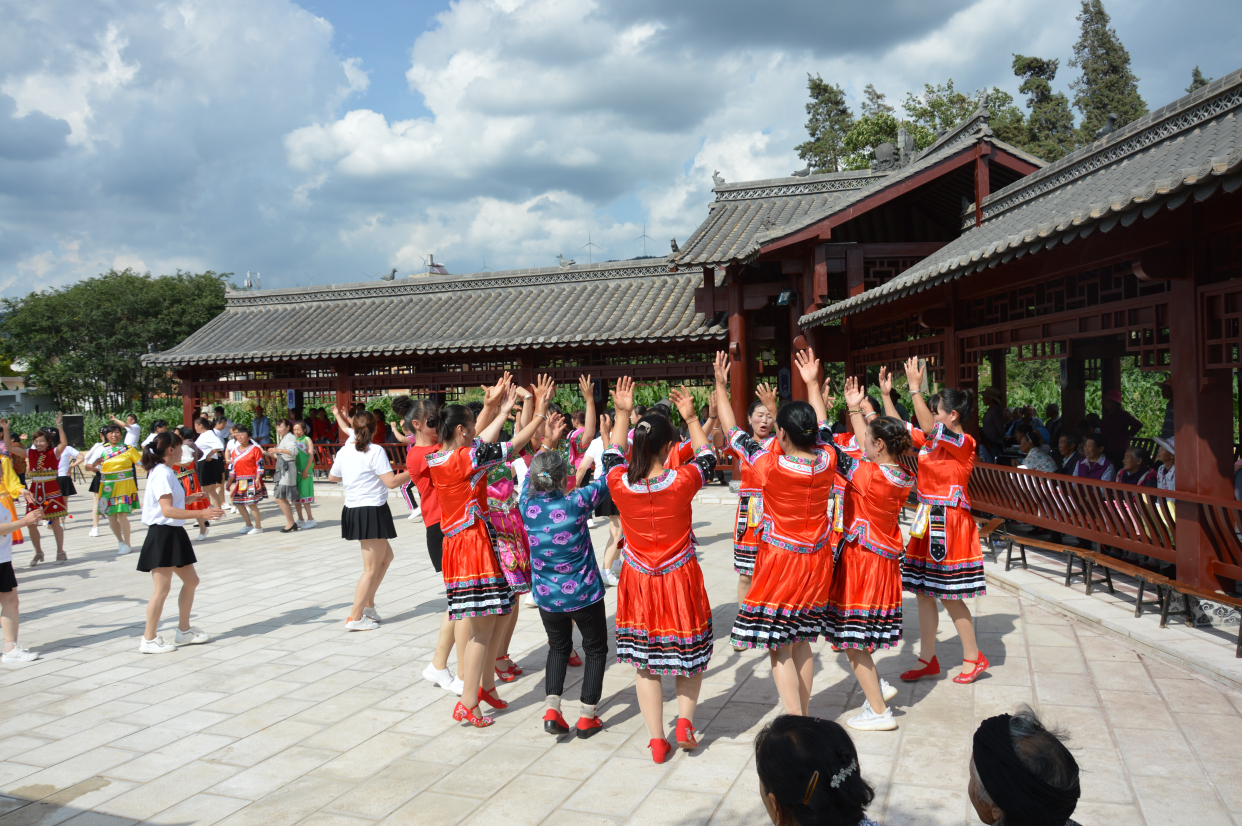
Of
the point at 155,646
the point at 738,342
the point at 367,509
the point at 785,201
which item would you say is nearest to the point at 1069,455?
the point at 738,342

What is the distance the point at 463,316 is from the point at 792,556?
14.7 m

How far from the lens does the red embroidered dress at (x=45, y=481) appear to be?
9.95 metres

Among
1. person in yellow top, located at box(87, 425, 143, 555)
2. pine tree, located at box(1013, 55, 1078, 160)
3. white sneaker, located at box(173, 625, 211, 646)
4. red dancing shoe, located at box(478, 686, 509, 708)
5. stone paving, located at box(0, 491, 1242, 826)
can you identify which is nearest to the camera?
stone paving, located at box(0, 491, 1242, 826)

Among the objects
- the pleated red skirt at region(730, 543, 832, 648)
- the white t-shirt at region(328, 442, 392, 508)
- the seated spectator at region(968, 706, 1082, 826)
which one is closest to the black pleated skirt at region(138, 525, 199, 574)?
the white t-shirt at region(328, 442, 392, 508)

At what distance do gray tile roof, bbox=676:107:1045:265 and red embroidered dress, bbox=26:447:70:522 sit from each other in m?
9.15

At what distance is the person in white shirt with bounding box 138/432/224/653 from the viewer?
580 centimetres

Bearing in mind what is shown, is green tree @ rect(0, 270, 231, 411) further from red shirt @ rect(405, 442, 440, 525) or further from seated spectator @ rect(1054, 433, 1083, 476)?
seated spectator @ rect(1054, 433, 1083, 476)

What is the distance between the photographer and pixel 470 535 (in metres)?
4.45

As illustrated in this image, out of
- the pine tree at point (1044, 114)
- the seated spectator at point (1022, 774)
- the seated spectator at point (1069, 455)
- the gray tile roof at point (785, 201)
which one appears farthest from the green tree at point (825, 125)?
the seated spectator at point (1022, 774)

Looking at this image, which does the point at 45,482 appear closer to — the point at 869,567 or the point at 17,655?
the point at 17,655

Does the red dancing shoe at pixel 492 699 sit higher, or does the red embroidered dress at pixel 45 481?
the red embroidered dress at pixel 45 481

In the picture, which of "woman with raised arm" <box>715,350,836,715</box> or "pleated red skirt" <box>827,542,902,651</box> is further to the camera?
"pleated red skirt" <box>827,542,902,651</box>

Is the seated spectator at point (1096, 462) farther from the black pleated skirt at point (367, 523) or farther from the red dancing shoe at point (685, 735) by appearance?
the black pleated skirt at point (367, 523)

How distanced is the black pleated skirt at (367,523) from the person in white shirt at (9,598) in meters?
2.26
